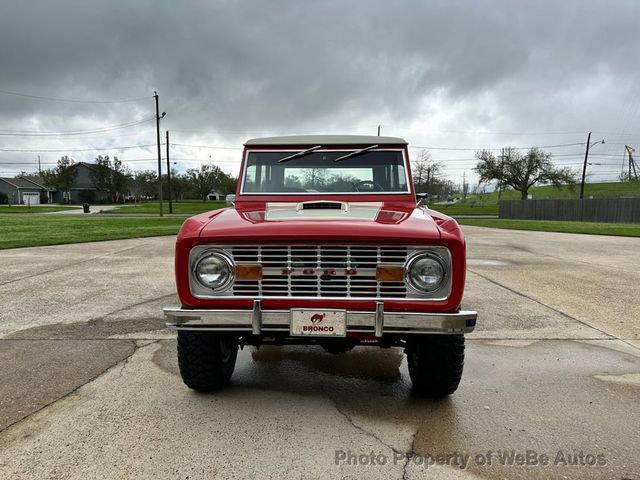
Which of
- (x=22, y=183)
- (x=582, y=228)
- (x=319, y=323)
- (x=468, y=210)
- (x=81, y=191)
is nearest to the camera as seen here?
(x=319, y=323)

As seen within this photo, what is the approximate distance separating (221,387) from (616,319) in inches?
179

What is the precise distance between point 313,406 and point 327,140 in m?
2.32

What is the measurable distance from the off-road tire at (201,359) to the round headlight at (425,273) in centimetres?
130

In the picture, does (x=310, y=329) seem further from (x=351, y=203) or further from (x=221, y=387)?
(x=351, y=203)

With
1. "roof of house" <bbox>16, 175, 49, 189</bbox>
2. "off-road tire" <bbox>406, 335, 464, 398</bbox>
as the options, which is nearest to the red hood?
"off-road tire" <bbox>406, 335, 464, 398</bbox>

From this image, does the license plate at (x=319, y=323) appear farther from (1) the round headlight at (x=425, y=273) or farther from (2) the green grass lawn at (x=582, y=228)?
(2) the green grass lawn at (x=582, y=228)

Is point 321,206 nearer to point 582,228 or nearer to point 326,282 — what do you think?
point 326,282

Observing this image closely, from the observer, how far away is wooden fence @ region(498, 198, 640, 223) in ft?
100.0

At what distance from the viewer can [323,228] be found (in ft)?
8.39

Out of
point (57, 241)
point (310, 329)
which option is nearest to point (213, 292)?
point (310, 329)

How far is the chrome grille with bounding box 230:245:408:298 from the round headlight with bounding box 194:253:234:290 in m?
0.08

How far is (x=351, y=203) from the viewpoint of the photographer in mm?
3688

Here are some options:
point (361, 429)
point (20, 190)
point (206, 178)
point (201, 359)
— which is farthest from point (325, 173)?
point (20, 190)

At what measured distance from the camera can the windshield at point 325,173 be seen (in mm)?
3924
